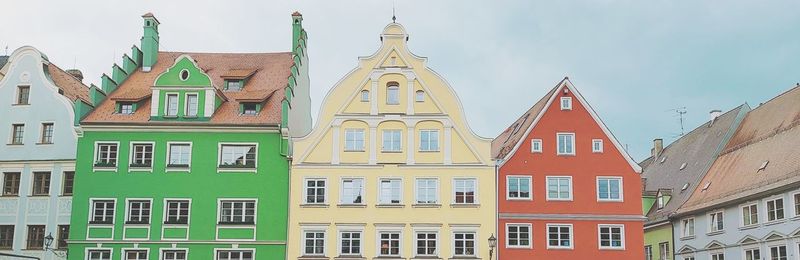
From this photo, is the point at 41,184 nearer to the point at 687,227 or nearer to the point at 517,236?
the point at 517,236

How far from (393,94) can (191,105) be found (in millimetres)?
9529

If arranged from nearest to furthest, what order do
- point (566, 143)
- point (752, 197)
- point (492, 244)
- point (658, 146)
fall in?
1. point (492, 244)
2. point (566, 143)
3. point (752, 197)
4. point (658, 146)

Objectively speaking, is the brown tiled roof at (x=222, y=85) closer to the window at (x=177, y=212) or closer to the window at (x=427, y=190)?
the window at (x=177, y=212)

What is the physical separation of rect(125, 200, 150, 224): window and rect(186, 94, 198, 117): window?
4.51 meters

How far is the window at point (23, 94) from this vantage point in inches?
1564

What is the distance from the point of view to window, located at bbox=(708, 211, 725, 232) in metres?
43.2

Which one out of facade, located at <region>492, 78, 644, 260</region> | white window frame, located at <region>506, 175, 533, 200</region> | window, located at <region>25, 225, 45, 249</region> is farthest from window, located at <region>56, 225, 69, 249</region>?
white window frame, located at <region>506, 175, 533, 200</region>

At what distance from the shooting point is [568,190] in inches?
1544

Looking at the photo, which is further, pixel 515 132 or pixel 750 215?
pixel 515 132

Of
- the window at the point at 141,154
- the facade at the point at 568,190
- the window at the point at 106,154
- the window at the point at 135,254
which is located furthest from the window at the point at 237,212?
the facade at the point at 568,190

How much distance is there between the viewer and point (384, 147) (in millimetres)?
38938

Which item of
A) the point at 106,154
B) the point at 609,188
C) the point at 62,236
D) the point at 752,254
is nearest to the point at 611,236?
the point at 609,188

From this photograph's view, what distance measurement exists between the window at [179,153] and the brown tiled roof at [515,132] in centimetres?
1487

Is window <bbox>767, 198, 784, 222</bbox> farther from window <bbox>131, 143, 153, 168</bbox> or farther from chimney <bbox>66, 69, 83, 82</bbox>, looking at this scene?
Answer: chimney <bbox>66, 69, 83, 82</bbox>
